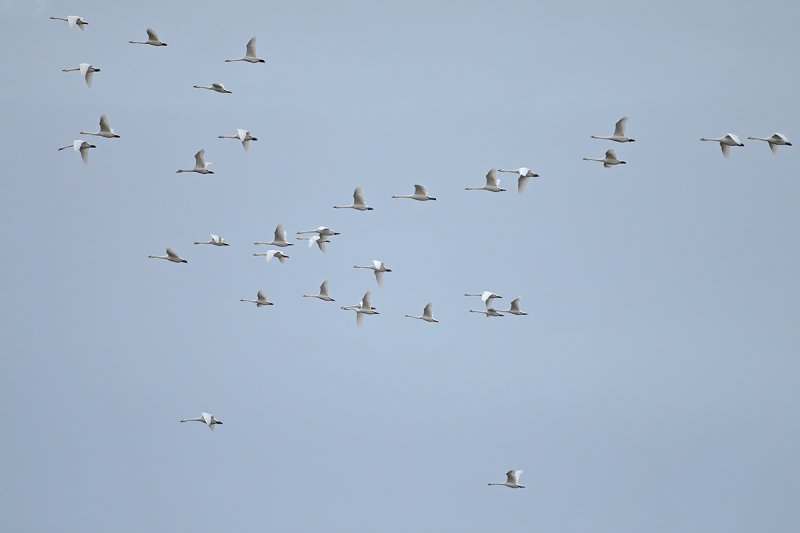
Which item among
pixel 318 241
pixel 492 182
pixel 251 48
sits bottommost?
pixel 318 241

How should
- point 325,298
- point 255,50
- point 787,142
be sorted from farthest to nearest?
point 325,298 → point 255,50 → point 787,142

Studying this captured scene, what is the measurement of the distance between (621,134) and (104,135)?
78.6ft

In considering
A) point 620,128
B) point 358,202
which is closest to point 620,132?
point 620,128

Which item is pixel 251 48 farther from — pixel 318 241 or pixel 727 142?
pixel 727 142

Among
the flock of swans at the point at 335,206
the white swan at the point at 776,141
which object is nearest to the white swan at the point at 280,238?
the flock of swans at the point at 335,206

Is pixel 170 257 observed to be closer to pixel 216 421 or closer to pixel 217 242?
pixel 217 242

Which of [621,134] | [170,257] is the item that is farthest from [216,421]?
[621,134]

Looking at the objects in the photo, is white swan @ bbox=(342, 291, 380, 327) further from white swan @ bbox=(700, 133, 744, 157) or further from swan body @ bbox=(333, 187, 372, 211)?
white swan @ bbox=(700, 133, 744, 157)

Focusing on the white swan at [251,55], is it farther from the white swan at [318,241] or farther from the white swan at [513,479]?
the white swan at [513,479]

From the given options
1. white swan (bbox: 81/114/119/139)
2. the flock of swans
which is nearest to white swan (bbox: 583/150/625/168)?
the flock of swans

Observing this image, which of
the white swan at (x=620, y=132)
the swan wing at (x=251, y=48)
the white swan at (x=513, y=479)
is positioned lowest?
the white swan at (x=513, y=479)

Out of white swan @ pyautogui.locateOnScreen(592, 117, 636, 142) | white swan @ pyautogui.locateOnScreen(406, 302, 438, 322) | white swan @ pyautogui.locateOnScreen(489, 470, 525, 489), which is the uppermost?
white swan @ pyautogui.locateOnScreen(592, 117, 636, 142)

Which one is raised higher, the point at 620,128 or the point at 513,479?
the point at 620,128

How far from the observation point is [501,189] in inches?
3688
